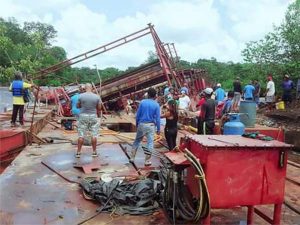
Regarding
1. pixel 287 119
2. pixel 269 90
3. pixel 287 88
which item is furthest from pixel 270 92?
pixel 287 119

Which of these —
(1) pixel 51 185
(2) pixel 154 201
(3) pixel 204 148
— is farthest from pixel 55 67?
(3) pixel 204 148

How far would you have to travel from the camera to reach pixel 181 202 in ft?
15.8

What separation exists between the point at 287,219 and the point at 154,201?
1825 millimetres

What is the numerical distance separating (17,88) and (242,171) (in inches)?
319

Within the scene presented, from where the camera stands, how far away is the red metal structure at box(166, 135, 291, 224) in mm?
4410

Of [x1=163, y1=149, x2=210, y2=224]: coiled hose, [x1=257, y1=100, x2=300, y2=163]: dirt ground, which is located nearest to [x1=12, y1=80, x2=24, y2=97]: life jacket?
[x1=163, y1=149, x2=210, y2=224]: coiled hose

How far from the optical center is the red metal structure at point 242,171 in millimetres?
4410

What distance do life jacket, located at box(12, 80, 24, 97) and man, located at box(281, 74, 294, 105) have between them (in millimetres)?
Answer: 11954

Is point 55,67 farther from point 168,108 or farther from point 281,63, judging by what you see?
point 281,63

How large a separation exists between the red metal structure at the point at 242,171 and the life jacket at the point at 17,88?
7.47 meters

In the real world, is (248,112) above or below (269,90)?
below

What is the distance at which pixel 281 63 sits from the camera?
74.5 ft

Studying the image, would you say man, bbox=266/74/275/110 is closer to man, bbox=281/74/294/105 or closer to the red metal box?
man, bbox=281/74/294/105

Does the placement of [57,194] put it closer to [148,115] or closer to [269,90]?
[148,115]
